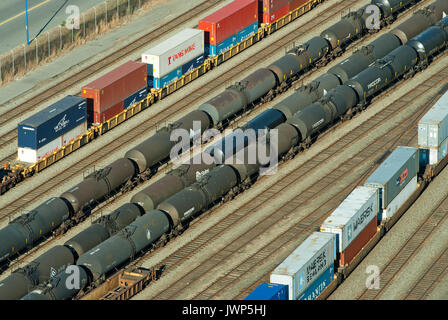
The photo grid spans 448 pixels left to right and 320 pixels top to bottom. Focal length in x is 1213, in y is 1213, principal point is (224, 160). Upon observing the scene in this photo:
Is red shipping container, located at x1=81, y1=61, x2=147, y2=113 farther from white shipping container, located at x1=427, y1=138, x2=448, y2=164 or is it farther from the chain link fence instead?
white shipping container, located at x1=427, y1=138, x2=448, y2=164

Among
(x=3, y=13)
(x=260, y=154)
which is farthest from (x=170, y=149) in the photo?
(x=3, y=13)

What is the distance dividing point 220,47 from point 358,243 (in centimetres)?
3783

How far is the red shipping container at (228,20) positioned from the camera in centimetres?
11769

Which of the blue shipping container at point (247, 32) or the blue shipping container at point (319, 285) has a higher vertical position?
the blue shipping container at point (247, 32)

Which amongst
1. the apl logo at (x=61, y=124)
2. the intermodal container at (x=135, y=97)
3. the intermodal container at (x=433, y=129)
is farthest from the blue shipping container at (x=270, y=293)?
the intermodal container at (x=135, y=97)

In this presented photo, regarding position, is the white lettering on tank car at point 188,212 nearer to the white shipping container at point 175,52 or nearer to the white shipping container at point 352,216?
the white shipping container at point 352,216

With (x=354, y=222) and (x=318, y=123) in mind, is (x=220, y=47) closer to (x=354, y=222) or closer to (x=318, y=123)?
(x=318, y=123)

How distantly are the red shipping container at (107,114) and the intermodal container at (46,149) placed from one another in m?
2.01

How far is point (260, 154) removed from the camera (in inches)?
3866

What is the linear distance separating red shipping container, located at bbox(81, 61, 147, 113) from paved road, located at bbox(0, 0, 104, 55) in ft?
62.4

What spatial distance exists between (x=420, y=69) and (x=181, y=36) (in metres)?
23.3

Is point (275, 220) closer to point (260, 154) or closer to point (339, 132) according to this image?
point (260, 154)

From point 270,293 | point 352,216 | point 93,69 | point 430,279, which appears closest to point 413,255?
point 430,279

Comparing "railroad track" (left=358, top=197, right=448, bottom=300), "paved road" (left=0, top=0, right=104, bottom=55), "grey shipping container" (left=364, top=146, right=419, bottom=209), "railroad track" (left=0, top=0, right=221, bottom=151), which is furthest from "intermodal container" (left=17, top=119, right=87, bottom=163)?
"railroad track" (left=358, top=197, right=448, bottom=300)
